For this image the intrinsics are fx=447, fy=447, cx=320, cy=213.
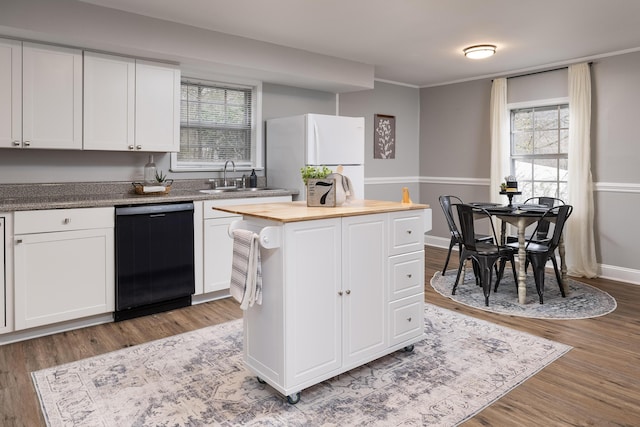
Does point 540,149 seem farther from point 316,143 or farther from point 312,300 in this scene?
point 312,300

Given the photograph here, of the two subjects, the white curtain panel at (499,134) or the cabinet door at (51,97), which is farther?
the white curtain panel at (499,134)

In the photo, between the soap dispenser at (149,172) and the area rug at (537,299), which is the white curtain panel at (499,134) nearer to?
the area rug at (537,299)

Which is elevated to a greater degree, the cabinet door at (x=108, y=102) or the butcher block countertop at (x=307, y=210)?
the cabinet door at (x=108, y=102)

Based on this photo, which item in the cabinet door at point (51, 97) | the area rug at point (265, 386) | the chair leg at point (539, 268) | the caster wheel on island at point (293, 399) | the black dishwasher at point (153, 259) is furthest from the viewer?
the chair leg at point (539, 268)

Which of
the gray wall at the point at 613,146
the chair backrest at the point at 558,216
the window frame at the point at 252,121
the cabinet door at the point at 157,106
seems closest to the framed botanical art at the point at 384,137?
the gray wall at the point at 613,146

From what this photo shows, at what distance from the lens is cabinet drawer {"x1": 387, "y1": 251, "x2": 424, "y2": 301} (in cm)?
281

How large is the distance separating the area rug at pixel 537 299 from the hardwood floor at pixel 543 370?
4.5 inches

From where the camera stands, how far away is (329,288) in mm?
2465

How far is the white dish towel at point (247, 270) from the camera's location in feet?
7.63

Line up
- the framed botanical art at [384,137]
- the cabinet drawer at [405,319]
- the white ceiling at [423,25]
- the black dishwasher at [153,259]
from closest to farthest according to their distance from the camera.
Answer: the cabinet drawer at [405,319]
the white ceiling at [423,25]
the black dishwasher at [153,259]
the framed botanical art at [384,137]

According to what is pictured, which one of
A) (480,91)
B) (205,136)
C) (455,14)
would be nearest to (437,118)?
(480,91)

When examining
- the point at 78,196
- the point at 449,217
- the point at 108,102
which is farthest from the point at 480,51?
the point at 78,196

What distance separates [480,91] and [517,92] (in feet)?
1.80

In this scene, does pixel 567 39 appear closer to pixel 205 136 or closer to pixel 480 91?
pixel 480 91
